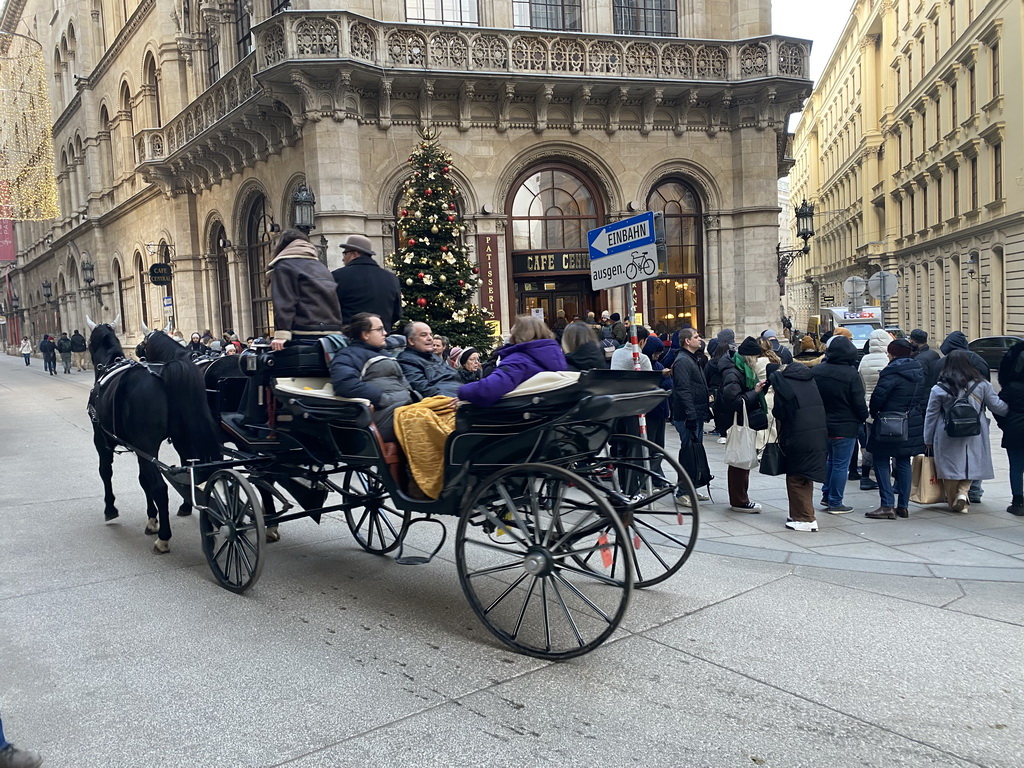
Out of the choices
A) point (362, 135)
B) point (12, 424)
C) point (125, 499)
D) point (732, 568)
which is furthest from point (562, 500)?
point (12, 424)

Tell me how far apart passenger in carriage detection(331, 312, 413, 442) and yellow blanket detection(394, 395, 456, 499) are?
0.16m

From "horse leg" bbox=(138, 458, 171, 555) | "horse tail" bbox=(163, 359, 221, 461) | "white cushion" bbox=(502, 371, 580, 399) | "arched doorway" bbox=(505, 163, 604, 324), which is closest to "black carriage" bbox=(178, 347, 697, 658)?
"white cushion" bbox=(502, 371, 580, 399)

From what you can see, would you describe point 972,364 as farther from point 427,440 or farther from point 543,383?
point 427,440

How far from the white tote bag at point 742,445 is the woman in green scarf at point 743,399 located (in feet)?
0.20

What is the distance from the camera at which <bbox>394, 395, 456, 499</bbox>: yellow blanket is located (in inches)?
184

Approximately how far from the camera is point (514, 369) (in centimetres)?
450

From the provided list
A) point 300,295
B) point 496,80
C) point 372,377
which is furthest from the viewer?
point 496,80

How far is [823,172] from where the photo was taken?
70.3 meters

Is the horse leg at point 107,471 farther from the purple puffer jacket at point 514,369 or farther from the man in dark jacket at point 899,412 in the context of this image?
the man in dark jacket at point 899,412

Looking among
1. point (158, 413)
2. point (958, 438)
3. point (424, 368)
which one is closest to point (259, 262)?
point (158, 413)

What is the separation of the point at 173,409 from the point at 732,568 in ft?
15.2

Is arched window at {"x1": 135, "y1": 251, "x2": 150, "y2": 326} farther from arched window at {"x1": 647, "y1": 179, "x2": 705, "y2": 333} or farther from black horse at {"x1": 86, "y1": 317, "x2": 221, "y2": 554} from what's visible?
black horse at {"x1": 86, "y1": 317, "x2": 221, "y2": 554}

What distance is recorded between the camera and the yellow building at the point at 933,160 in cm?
3078

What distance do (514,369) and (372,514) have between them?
2.49m
